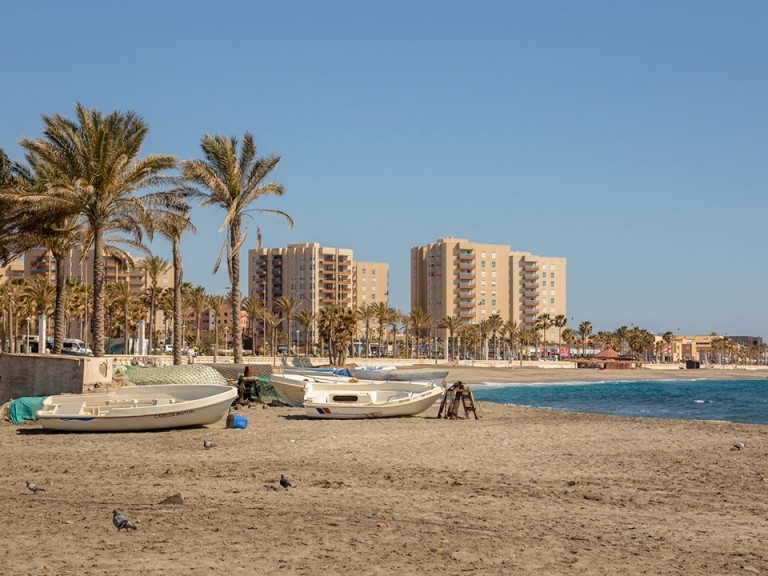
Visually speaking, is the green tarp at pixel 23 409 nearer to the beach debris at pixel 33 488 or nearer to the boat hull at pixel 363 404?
the boat hull at pixel 363 404

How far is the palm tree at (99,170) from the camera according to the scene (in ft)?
112

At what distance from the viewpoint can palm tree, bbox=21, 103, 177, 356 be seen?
34062mm

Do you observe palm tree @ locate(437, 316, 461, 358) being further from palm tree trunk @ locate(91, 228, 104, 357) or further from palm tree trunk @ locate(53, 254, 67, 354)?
palm tree trunk @ locate(91, 228, 104, 357)

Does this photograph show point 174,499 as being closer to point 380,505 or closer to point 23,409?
point 380,505

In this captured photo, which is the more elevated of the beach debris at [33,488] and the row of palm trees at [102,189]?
the row of palm trees at [102,189]

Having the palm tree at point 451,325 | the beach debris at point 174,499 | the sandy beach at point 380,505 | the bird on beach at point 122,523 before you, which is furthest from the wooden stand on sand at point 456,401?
the palm tree at point 451,325

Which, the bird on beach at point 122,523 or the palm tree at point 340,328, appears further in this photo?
the palm tree at point 340,328

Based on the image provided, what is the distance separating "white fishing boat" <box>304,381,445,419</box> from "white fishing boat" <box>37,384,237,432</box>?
3702 mm

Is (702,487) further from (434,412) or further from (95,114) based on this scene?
(95,114)

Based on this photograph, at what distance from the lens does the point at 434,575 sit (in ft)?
26.3

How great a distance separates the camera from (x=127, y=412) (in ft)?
69.6

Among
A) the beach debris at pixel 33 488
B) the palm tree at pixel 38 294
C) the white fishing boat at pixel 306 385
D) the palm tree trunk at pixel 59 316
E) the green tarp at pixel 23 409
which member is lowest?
the beach debris at pixel 33 488

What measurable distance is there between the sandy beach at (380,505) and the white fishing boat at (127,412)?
42 centimetres

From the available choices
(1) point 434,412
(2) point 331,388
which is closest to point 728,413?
(1) point 434,412
